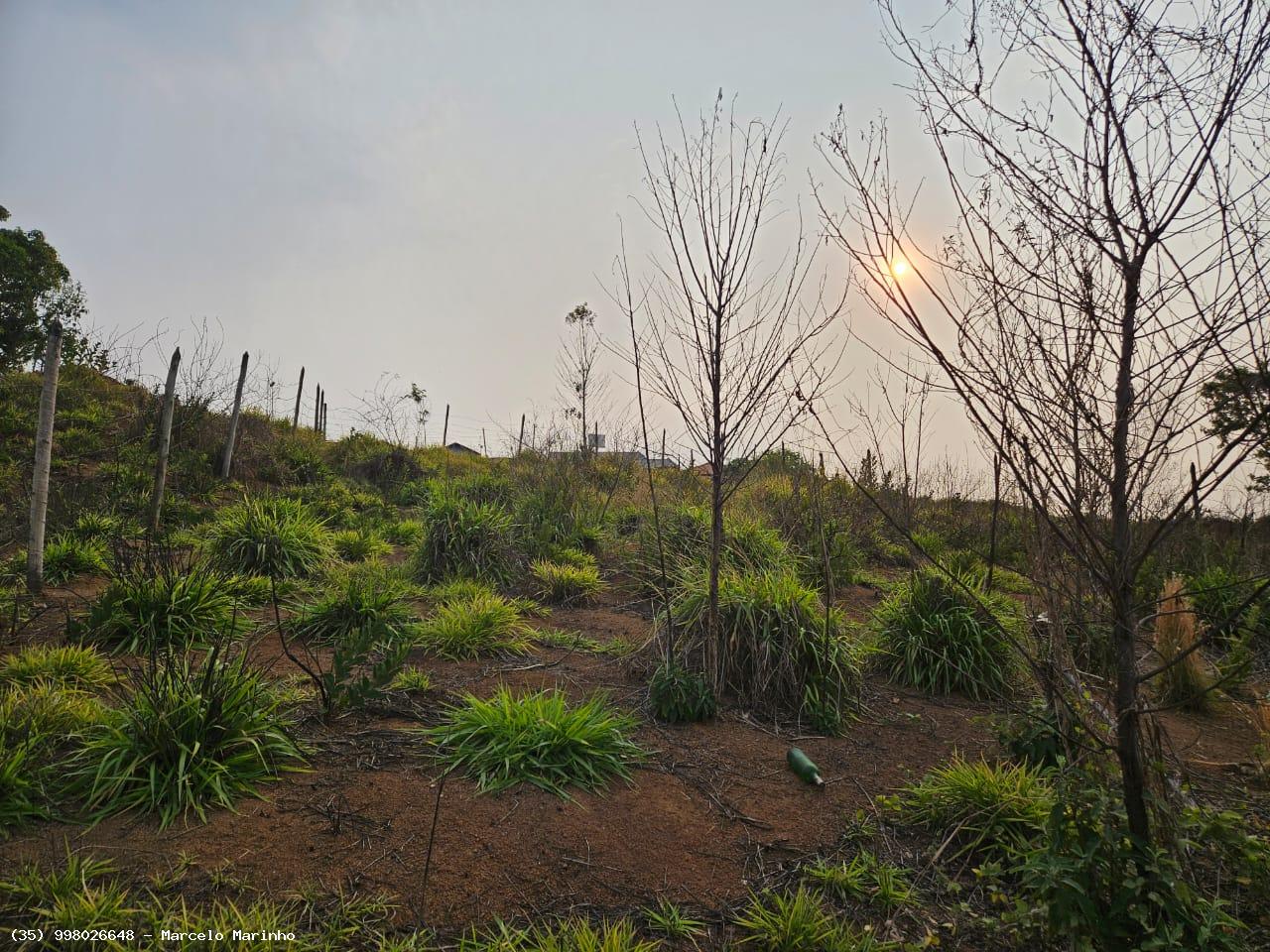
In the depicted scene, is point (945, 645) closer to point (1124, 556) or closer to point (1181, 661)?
point (1181, 661)

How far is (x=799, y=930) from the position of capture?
220 centimetres

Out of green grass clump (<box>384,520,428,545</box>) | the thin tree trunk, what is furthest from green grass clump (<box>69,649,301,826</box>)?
green grass clump (<box>384,520,428,545</box>)

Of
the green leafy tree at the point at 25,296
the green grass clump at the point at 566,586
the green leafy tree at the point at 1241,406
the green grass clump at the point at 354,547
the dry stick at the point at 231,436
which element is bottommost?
the green grass clump at the point at 566,586

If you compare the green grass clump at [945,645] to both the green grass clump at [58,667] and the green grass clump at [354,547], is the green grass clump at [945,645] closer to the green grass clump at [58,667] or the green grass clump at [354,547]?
the green grass clump at [58,667]

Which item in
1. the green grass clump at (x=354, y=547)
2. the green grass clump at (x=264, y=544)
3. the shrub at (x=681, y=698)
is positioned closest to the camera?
the shrub at (x=681, y=698)

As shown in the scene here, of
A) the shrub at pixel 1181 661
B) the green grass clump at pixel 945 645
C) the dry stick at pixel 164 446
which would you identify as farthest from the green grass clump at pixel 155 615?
the shrub at pixel 1181 661

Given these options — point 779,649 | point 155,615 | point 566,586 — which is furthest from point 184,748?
point 566,586

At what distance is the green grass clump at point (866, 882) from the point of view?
2.43m

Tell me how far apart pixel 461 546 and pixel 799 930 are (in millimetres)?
5420

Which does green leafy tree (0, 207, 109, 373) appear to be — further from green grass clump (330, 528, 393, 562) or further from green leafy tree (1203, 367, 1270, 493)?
green leafy tree (1203, 367, 1270, 493)

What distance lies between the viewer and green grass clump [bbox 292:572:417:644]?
482 centimetres

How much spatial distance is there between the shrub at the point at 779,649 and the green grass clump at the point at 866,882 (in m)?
1.51

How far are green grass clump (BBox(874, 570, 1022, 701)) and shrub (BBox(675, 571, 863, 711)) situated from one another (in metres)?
0.58

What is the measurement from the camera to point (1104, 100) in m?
1.94
